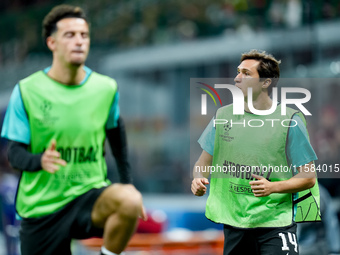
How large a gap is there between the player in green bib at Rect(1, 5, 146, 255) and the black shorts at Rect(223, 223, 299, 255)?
648 millimetres

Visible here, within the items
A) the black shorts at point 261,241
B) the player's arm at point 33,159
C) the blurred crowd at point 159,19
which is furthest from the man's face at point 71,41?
the blurred crowd at point 159,19

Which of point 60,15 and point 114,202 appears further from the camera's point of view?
point 60,15

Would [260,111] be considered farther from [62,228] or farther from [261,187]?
[62,228]

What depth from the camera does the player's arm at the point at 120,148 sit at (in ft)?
16.5

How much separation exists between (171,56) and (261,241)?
13191 mm

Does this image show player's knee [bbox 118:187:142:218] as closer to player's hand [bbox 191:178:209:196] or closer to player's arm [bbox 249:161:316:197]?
player's hand [bbox 191:178:209:196]

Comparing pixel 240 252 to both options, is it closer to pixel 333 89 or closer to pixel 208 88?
pixel 208 88

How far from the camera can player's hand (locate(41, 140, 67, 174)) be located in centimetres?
437

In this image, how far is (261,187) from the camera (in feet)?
12.7

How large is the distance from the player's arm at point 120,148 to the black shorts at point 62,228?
0.33m

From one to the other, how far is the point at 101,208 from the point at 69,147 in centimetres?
46

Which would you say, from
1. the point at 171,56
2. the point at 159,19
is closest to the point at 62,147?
the point at 159,19

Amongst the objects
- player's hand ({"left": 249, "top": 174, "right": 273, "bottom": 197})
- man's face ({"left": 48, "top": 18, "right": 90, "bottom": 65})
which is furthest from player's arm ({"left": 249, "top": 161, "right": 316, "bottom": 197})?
man's face ({"left": 48, "top": 18, "right": 90, "bottom": 65})

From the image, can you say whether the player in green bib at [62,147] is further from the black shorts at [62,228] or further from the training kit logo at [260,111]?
the training kit logo at [260,111]
